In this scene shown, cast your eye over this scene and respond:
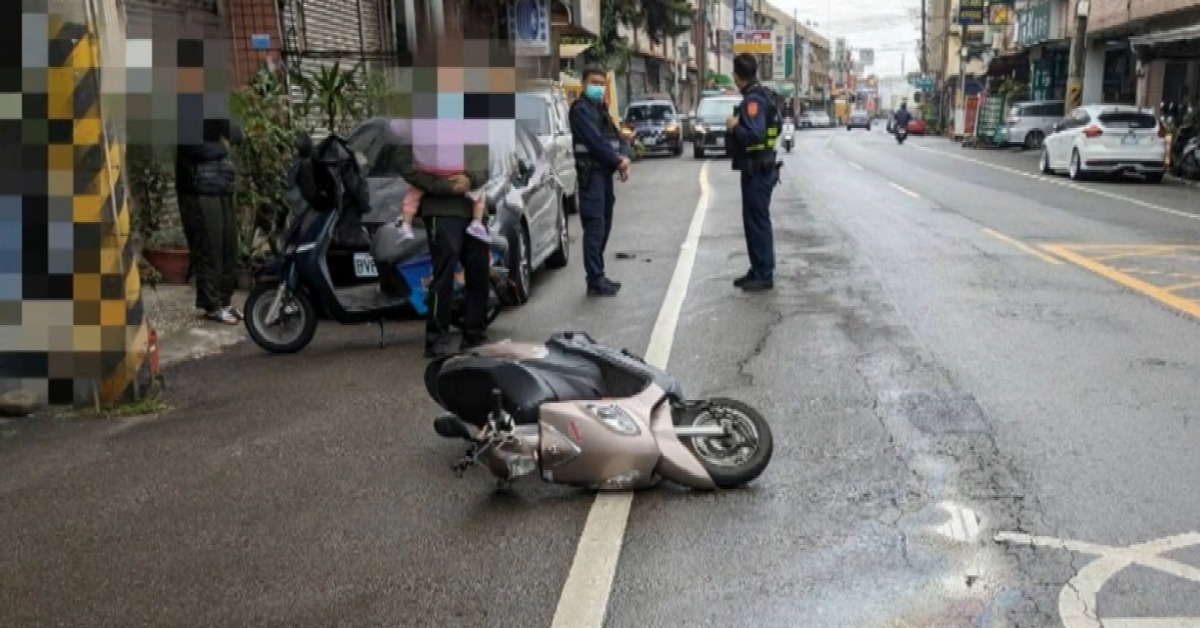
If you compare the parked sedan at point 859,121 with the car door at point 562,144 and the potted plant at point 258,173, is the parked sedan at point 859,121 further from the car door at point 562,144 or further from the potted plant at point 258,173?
the potted plant at point 258,173

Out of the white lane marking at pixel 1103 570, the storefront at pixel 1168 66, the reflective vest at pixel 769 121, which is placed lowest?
the white lane marking at pixel 1103 570

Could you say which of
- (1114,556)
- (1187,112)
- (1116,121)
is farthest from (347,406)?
(1187,112)

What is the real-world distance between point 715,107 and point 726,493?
1171 inches

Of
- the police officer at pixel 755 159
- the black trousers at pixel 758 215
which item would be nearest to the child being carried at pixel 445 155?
the police officer at pixel 755 159

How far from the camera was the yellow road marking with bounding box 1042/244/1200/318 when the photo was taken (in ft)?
25.6

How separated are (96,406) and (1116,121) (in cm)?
2108

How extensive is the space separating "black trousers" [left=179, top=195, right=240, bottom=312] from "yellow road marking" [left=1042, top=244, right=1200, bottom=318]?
7149mm

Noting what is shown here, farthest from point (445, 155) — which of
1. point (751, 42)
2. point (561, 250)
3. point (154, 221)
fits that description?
point (751, 42)

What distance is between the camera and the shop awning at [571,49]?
30659 mm

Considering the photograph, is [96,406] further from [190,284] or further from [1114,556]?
[1114,556]

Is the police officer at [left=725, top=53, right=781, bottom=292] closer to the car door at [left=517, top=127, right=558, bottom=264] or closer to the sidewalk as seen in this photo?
the car door at [left=517, top=127, right=558, bottom=264]

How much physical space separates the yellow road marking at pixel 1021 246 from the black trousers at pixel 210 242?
7375 millimetres

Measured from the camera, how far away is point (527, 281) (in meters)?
8.84

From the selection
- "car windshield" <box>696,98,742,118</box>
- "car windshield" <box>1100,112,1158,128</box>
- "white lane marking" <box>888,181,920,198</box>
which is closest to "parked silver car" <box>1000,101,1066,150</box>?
"car windshield" <box>696,98,742,118</box>
